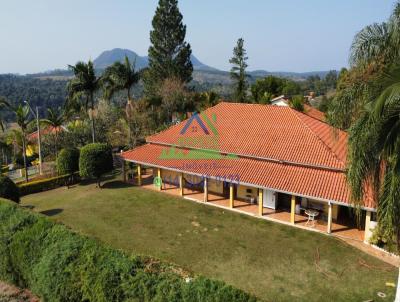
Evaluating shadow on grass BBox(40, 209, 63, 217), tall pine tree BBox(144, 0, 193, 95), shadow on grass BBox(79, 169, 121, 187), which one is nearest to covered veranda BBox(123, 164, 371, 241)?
shadow on grass BBox(79, 169, 121, 187)

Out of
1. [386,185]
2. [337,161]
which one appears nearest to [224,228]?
[337,161]

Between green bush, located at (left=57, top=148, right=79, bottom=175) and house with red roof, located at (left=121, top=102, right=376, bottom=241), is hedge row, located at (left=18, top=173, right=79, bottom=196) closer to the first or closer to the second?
green bush, located at (left=57, top=148, right=79, bottom=175)

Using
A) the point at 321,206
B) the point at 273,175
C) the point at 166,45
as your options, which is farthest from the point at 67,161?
the point at 166,45

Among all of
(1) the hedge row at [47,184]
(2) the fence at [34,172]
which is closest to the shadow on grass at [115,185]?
(1) the hedge row at [47,184]

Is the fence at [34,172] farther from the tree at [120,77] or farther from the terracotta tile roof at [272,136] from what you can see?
the terracotta tile roof at [272,136]

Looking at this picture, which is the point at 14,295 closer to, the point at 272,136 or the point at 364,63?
the point at 364,63
